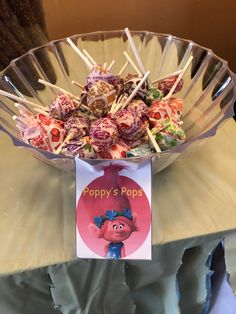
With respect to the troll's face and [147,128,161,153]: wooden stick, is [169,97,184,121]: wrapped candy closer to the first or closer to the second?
[147,128,161,153]: wooden stick

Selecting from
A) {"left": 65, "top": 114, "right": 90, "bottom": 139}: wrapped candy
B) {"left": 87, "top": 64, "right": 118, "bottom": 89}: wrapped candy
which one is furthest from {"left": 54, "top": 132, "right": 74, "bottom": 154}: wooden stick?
{"left": 87, "top": 64, "right": 118, "bottom": 89}: wrapped candy

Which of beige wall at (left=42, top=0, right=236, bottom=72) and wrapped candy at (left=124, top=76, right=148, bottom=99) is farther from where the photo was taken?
beige wall at (left=42, top=0, right=236, bottom=72)

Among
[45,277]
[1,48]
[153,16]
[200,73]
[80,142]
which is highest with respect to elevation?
[153,16]

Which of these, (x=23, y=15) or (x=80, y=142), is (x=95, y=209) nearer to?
(x=80, y=142)

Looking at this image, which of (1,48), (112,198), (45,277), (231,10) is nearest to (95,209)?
(112,198)

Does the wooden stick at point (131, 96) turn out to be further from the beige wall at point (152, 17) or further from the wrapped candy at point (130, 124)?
the beige wall at point (152, 17)

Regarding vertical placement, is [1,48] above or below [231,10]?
below
